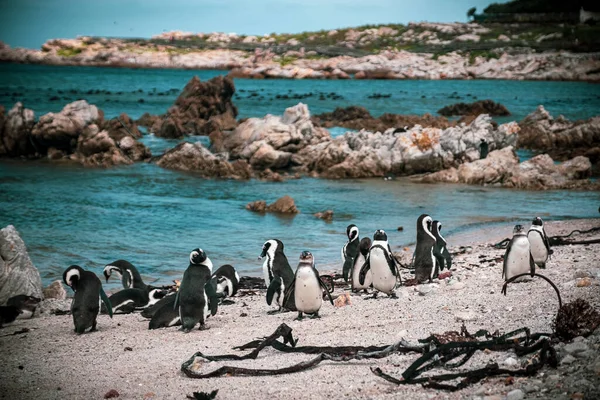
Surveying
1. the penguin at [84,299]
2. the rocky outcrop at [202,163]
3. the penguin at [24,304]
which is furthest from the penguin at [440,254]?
the rocky outcrop at [202,163]

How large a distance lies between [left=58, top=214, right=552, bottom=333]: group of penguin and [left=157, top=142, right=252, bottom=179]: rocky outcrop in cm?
1196

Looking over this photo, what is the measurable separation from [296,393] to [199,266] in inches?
121

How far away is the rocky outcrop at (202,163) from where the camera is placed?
72.9ft

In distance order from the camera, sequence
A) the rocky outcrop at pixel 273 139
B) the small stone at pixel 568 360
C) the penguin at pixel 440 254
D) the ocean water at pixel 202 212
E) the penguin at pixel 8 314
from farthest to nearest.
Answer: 1. the rocky outcrop at pixel 273 139
2. the ocean water at pixel 202 212
3. the penguin at pixel 440 254
4. the penguin at pixel 8 314
5. the small stone at pixel 568 360

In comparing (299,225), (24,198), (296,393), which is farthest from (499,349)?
(24,198)

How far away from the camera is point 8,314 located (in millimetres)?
8352

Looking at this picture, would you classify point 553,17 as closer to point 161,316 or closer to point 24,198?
point 24,198

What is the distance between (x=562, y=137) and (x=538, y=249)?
20006 mm

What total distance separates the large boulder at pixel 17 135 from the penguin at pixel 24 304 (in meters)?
18.1

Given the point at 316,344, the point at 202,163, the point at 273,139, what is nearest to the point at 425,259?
the point at 316,344

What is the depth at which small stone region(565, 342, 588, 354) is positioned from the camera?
503 cm

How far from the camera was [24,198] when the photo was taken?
734 inches

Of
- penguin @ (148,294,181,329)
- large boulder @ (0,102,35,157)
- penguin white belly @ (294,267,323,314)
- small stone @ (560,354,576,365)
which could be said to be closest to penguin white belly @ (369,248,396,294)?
penguin white belly @ (294,267,323,314)

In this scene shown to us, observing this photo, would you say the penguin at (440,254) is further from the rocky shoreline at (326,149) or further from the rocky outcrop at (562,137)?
the rocky outcrop at (562,137)
